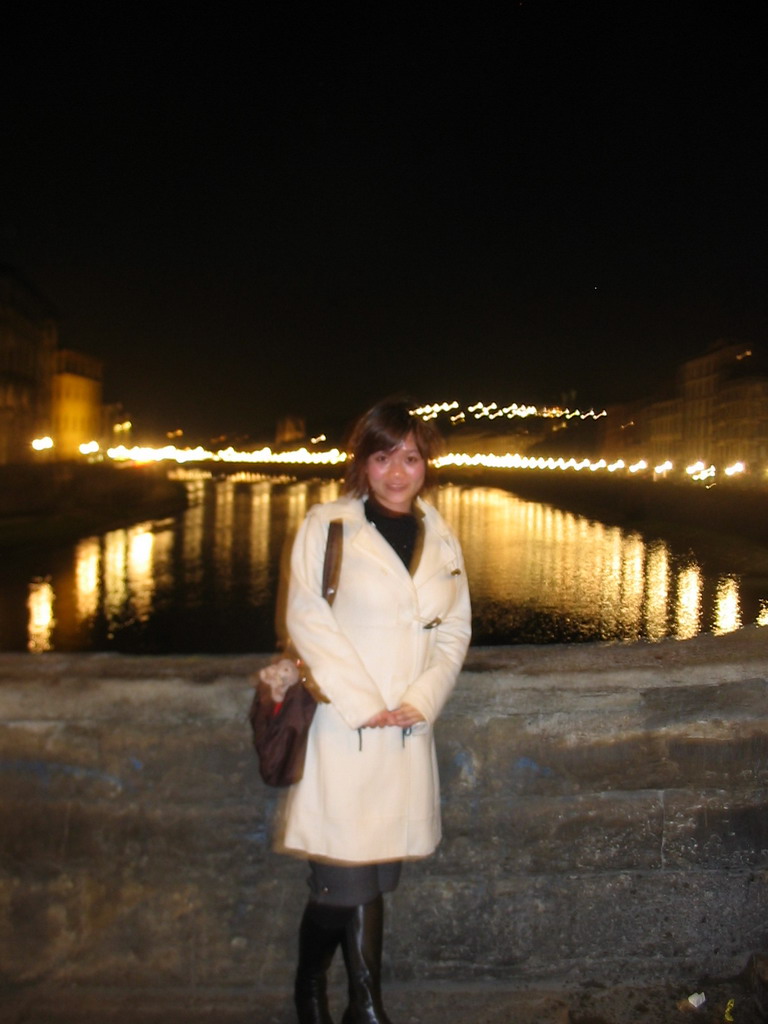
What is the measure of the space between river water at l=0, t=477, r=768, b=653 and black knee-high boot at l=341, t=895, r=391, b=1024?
8.99m

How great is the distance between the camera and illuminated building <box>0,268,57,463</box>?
2486 inches

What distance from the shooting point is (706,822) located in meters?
3.18

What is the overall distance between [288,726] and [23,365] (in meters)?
70.8

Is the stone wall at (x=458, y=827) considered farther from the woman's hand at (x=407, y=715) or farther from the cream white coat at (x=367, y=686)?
the woman's hand at (x=407, y=715)

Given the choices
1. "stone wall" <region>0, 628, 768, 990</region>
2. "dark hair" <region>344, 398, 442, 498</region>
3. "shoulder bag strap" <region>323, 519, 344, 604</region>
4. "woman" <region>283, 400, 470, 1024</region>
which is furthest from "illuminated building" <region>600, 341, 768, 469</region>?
"shoulder bag strap" <region>323, 519, 344, 604</region>

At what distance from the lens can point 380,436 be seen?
297 centimetres

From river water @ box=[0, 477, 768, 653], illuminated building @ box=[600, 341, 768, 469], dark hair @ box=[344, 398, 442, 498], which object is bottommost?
river water @ box=[0, 477, 768, 653]

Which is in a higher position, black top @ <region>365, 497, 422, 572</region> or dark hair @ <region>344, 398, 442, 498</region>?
dark hair @ <region>344, 398, 442, 498</region>

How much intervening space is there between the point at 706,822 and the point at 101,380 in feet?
332

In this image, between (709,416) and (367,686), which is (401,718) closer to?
(367,686)

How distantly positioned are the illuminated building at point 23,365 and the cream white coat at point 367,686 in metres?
61.3

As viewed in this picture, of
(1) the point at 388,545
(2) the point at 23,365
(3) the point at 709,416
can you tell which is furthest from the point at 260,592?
(3) the point at 709,416

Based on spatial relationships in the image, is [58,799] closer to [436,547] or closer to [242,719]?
[242,719]

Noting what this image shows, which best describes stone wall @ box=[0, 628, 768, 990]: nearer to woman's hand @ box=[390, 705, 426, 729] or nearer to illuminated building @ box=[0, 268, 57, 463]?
woman's hand @ box=[390, 705, 426, 729]
